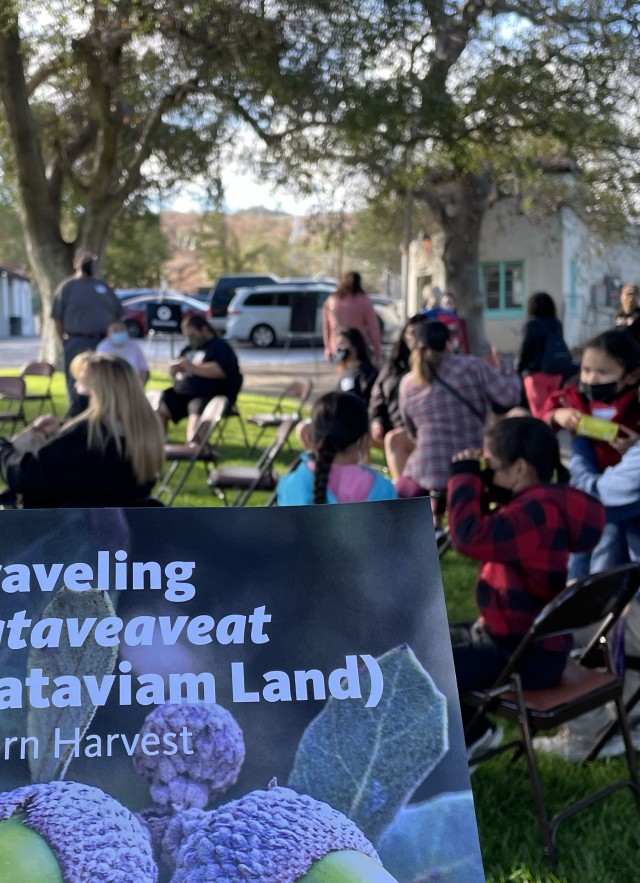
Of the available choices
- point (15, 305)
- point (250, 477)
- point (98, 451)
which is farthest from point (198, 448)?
point (15, 305)

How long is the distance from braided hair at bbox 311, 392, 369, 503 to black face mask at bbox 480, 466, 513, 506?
0.49 meters

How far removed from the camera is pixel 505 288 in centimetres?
2861

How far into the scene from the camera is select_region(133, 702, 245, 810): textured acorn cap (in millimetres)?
1435

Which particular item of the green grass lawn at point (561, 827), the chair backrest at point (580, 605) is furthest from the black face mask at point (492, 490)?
the green grass lawn at point (561, 827)

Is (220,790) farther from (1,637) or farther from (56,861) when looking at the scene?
(1,637)

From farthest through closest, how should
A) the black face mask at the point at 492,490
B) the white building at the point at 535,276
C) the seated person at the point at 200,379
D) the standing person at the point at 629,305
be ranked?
the white building at the point at 535,276, the seated person at the point at 200,379, the standing person at the point at 629,305, the black face mask at the point at 492,490

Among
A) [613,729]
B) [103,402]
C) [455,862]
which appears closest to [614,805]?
[613,729]

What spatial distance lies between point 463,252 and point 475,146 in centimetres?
1369

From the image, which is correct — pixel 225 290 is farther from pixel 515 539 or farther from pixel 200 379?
pixel 515 539

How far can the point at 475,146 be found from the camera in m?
9.84

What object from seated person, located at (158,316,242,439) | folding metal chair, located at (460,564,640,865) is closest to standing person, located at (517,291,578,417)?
seated person, located at (158,316,242,439)

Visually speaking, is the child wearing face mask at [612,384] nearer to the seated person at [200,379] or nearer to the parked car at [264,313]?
the seated person at [200,379]

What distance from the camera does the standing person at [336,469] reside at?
3.53 metres

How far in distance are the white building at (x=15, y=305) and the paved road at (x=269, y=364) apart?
21.0 meters
